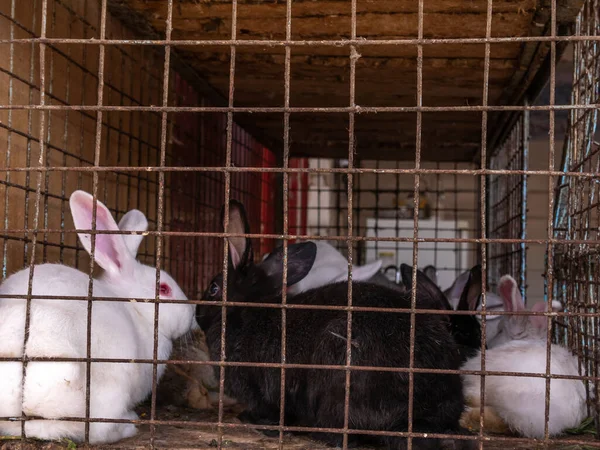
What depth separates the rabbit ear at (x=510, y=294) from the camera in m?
3.17

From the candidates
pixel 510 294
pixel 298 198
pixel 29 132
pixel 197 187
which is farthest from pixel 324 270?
pixel 298 198

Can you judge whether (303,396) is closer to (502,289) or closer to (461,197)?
(502,289)

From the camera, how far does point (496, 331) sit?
153 inches

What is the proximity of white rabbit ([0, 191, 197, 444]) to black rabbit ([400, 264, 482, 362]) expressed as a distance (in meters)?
0.99

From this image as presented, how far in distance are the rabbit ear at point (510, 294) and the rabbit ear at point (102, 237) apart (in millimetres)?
1665

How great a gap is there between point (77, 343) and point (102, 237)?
1.99 ft

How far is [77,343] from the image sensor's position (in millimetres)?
2127

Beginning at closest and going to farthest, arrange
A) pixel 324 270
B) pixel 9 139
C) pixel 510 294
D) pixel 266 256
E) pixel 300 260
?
1. pixel 9 139
2. pixel 300 260
3. pixel 510 294
4. pixel 266 256
5. pixel 324 270

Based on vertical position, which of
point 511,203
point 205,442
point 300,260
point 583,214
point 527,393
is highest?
point 511,203

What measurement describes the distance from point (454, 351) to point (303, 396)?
0.57 metres

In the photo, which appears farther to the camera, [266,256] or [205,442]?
[266,256]

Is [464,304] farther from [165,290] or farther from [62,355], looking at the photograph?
[62,355]

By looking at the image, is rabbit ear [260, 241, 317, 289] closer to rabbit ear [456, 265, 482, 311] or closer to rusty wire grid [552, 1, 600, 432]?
rabbit ear [456, 265, 482, 311]

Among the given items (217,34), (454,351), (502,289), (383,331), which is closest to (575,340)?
(502,289)
